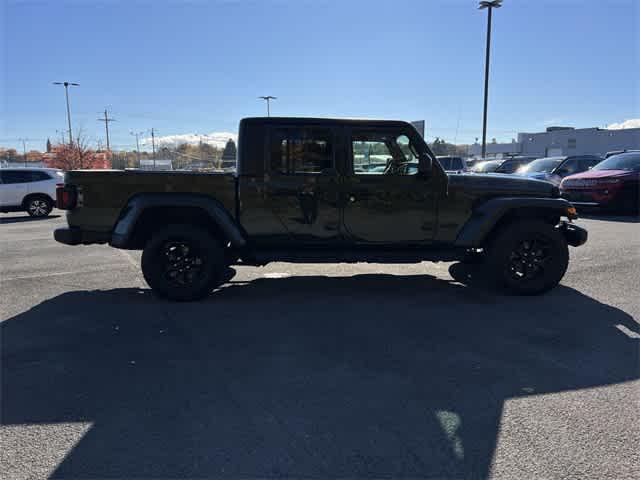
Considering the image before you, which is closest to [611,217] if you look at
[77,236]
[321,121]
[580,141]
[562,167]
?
[562,167]

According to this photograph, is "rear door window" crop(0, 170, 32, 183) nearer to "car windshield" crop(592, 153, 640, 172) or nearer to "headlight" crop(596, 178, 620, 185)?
"headlight" crop(596, 178, 620, 185)

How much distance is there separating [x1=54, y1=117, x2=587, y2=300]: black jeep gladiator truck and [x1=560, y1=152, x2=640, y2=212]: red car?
330 inches

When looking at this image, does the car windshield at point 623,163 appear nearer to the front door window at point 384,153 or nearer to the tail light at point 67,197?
the front door window at point 384,153

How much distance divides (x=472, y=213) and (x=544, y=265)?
103 centimetres

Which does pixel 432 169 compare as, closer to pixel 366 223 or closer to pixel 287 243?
pixel 366 223

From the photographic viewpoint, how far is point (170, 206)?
497 cm

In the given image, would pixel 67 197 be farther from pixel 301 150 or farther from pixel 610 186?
pixel 610 186

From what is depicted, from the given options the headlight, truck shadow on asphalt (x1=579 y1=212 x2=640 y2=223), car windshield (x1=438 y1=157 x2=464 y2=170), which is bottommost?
truck shadow on asphalt (x1=579 y1=212 x2=640 y2=223)

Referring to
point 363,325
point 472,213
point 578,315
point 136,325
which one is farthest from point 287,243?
point 578,315

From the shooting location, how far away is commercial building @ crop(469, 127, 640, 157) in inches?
1991

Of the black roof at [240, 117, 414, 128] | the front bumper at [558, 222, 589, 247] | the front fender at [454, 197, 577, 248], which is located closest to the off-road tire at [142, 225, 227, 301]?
the black roof at [240, 117, 414, 128]

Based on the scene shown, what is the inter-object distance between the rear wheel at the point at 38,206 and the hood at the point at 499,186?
46.5 feet

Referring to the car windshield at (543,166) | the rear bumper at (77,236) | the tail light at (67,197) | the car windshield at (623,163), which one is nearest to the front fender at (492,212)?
the rear bumper at (77,236)

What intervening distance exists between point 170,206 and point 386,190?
7.78 feet
